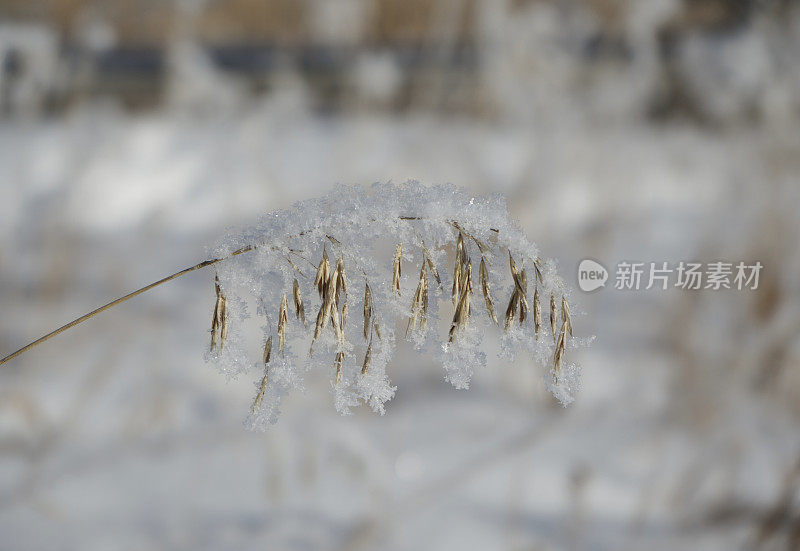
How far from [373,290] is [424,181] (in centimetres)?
124

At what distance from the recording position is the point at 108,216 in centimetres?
166

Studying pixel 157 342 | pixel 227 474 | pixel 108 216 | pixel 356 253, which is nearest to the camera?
pixel 356 253

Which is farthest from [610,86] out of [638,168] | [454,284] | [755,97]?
[454,284]

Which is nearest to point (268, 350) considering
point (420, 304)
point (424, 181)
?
point (420, 304)

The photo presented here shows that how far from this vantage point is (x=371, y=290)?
44cm

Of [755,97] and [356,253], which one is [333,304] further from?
[755,97]

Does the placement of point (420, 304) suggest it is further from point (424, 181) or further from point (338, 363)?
point (424, 181)

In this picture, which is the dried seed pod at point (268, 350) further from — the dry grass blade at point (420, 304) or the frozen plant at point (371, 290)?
the dry grass blade at point (420, 304)

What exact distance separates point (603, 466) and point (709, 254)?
29.6 inches

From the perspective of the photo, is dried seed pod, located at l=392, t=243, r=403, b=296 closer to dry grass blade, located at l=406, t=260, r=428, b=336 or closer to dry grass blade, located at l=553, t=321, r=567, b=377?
dry grass blade, located at l=406, t=260, r=428, b=336

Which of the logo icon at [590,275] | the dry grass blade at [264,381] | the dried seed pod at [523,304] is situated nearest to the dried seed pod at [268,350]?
the dry grass blade at [264,381]

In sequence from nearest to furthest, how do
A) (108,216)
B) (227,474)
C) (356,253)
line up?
(356,253), (227,474), (108,216)

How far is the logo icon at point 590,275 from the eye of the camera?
1586mm

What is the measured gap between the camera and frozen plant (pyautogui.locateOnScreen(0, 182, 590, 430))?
16.3 inches
